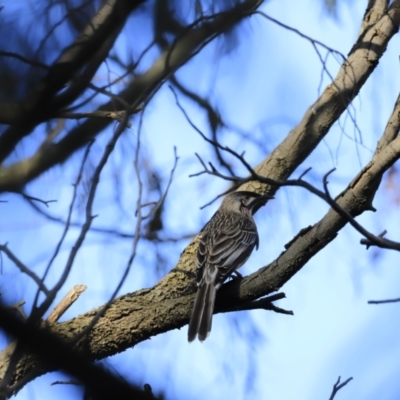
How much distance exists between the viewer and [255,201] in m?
5.59

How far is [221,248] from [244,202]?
855 mm

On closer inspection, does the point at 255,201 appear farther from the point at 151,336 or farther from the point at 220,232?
the point at 151,336

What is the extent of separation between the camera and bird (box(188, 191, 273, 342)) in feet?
13.6

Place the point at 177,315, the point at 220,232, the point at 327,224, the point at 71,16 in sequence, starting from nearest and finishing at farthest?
1. the point at 71,16
2. the point at 327,224
3. the point at 177,315
4. the point at 220,232

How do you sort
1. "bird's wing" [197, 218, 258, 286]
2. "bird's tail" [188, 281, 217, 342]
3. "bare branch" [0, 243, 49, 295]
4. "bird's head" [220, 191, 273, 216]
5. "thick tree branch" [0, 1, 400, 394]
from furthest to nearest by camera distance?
"bird's head" [220, 191, 273, 216] → "bird's wing" [197, 218, 258, 286] → "bird's tail" [188, 281, 217, 342] → "thick tree branch" [0, 1, 400, 394] → "bare branch" [0, 243, 49, 295]

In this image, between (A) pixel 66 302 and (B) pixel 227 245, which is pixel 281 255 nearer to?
(B) pixel 227 245

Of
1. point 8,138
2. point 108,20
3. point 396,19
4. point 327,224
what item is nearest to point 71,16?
point 108,20

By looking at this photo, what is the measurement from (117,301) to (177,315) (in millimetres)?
414

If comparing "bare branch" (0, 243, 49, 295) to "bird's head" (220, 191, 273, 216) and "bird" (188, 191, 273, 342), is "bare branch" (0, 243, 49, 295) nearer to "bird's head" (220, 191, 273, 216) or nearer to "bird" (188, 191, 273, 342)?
"bird" (188, 191, 273, 342)

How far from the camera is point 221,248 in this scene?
4992 mm

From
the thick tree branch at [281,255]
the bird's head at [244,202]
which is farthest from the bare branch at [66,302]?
the bird's head at [244,202]

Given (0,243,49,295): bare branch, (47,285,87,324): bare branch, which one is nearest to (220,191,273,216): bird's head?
(47,285,87,324): bare branch

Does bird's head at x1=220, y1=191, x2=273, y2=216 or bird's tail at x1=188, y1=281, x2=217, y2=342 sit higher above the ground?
bird's head at x1=220, y1=191, x2=273, y2=216

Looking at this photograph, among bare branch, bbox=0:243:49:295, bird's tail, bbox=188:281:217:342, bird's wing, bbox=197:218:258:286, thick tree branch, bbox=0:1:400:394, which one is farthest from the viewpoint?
bird's wing, bbox=197:218:258:286
